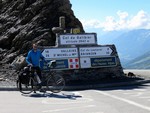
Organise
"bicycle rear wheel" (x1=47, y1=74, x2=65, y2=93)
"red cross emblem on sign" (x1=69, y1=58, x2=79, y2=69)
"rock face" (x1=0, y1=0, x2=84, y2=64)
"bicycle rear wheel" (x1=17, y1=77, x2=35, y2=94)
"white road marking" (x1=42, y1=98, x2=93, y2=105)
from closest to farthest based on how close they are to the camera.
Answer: "white road marking" (x1=42, y1=98, x2=93, y2=105) < "bicycle rear wheel" (x1=17, y1=77, x2=35, y2=94) < "bicycle rear wheel" (x1=47, y1=74, x2=65, y2=93) < "red cross emblem on sign" (x1=69, y1=58, x2=79, y2=69) < "rock face" (x1=0, y1=0, x2=84, y2=64)

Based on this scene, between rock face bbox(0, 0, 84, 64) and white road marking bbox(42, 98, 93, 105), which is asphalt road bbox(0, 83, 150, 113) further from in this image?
rock face bbox(0, 0, 84, 64)

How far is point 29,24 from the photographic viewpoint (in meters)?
25.9

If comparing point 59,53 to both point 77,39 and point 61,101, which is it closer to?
point 77,39

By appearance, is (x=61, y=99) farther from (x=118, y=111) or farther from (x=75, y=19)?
(x=75, y=19)

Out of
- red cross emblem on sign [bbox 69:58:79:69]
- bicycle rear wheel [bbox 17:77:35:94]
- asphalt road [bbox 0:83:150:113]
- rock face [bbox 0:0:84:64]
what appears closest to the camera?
asphalt road [bbox 0:83:150:113]

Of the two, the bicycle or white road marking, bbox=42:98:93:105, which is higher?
the bicycle

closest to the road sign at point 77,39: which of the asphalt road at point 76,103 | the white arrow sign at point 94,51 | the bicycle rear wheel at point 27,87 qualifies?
the white arrow sign at point 94,51

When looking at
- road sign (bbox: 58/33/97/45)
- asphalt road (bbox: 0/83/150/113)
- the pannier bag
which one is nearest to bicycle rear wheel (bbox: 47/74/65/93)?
asphalt road (bbox: 0/83/150/113)

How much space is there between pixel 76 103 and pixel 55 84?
11.6 feet

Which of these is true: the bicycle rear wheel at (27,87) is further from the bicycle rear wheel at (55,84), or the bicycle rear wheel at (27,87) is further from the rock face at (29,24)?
the rock face at (29,24)

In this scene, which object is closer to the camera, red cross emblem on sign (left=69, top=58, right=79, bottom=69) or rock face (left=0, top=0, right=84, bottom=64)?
red cross emblem on sign (left=69, top=58, right=79, bottom=69)

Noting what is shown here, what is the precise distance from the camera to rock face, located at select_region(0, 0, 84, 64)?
79.8 ft

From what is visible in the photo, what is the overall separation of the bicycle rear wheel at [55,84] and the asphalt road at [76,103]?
548mm

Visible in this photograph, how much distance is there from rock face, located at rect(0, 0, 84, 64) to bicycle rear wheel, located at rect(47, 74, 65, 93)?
24.2 feet
